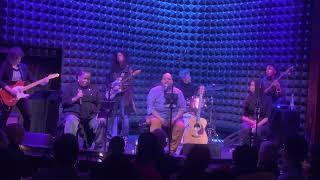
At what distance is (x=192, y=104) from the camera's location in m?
12.1

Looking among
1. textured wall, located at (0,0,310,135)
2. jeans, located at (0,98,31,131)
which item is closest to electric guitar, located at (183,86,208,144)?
textured wall, located at (0,0,310,135)

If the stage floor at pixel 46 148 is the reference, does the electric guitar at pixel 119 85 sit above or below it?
above

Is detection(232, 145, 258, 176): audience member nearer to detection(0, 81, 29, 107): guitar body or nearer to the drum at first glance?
the drum

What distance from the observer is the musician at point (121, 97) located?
11.4m

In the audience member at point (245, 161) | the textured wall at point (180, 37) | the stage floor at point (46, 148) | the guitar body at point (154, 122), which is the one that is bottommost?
the stage floor at point (46, 148)

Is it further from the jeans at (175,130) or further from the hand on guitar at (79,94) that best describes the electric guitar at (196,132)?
the hand on guitar at (79,94)

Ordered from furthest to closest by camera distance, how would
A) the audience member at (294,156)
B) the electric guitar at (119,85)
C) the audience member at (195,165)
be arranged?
the electric guitar at (119,85) < the audience member at (294,156) < the audience member at (195,165)

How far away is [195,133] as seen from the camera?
38.0 ft

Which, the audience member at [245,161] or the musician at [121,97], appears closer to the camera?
the audience member at [245,161]

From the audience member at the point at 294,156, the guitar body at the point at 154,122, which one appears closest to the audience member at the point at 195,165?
the audience member at the point at 294,156

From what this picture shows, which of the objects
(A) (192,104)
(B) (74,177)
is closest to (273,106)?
(A) (192,104)

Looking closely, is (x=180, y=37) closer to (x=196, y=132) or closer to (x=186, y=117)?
(x=186, y=117)

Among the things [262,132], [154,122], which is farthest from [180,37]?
[262,132]

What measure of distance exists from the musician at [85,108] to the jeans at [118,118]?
2.29 feet
